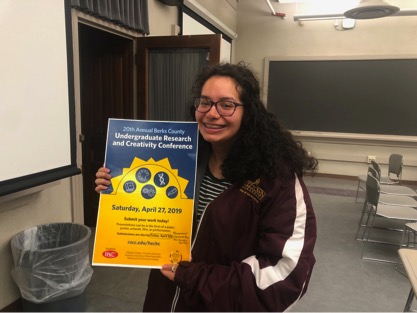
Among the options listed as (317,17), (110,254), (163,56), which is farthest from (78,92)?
(317,17)

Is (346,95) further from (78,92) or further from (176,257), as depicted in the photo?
(176,257)

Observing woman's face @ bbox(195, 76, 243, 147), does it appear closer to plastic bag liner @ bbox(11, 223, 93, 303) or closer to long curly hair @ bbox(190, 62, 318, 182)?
long curly hair @ bbox(190, 62, 318, 182)

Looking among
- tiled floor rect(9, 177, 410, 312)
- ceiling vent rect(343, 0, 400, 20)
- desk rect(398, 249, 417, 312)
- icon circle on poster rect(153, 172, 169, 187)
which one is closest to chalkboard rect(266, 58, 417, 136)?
ceiling vent rect(343, 0, 400, 20)

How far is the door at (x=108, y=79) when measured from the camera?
2918 mm

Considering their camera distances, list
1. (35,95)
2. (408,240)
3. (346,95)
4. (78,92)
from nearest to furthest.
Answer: (35,95)
(78,92)
(408,240)
(346,95)

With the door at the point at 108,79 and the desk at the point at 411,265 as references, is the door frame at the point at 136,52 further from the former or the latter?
the desk at the point at 411,265

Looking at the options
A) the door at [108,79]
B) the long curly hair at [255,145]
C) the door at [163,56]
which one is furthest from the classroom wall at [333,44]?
the long curly hair at [255,145]

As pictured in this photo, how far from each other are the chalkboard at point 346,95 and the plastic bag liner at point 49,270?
4.40 m

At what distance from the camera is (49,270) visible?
1.82 meters

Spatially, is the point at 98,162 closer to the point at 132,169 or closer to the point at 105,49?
the point at 105,49

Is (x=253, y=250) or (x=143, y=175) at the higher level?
(x=143, y=175)

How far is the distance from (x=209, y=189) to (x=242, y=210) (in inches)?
5.8

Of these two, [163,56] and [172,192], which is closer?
[172,192]

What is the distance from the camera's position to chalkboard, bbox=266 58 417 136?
5.04 m
